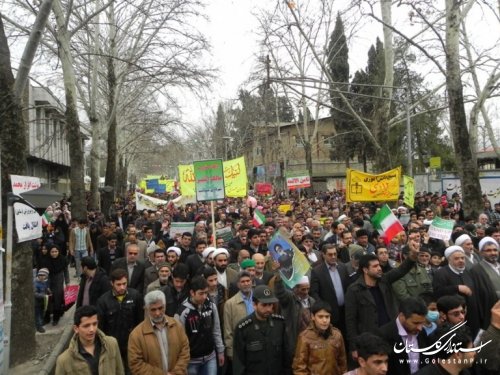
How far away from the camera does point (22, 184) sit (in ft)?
19.5

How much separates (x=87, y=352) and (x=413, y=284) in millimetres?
3606

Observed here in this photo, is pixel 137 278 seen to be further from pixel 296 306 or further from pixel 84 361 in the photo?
pixel 84 361

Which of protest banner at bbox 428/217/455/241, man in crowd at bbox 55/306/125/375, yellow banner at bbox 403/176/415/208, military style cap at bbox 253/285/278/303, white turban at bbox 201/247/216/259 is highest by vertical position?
yellow banner at bbox 403/176/415/208

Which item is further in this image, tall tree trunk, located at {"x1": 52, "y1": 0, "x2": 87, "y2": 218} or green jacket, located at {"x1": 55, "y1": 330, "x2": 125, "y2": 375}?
tall tree trunk, located at {"x1": 52, "y1": 0, "x2": 87, "y2": 218}

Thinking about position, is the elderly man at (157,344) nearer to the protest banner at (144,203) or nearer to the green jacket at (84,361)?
the green jacket at (84,361)

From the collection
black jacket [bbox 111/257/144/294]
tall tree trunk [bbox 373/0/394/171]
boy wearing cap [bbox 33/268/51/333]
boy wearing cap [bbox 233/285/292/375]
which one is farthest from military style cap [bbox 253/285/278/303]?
tall tree trunk [bbox 373/0/394/171]

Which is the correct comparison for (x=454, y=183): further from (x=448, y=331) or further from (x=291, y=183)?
(x=448, y=331)

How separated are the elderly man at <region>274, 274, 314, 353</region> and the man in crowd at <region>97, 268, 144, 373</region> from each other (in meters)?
1.61

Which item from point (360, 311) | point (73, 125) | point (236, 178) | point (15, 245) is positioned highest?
point (73, 125)

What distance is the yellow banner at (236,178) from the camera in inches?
585

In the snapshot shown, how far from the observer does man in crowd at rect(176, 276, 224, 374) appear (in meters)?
4.78

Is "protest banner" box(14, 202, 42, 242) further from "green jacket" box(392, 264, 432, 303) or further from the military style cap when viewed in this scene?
"green jacket" box(392, 264, 432, 303)

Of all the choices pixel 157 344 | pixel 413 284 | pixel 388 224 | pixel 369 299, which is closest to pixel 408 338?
pixel 369 299

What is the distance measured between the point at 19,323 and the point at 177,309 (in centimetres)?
288
